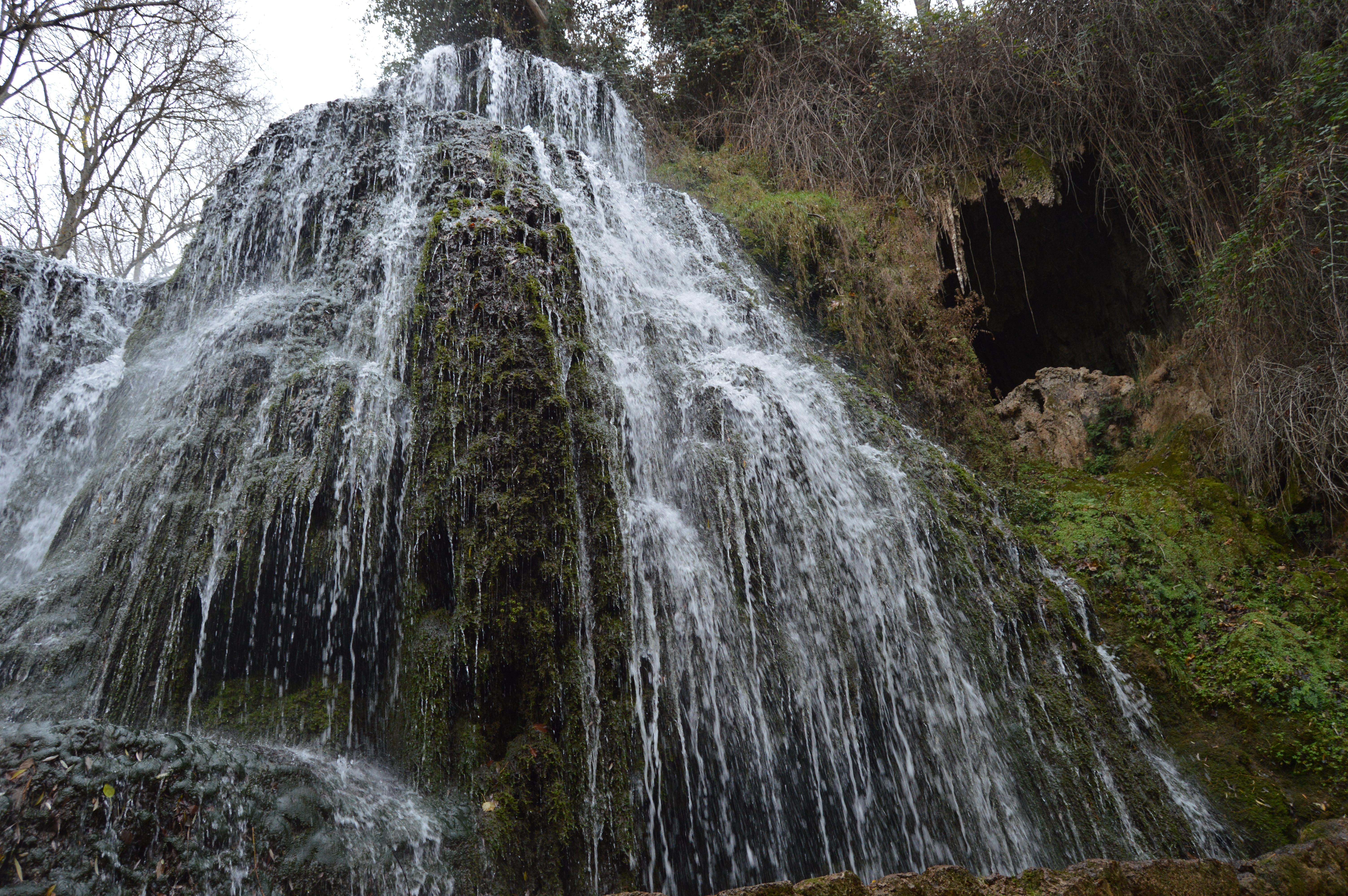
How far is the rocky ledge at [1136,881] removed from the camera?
2053mm

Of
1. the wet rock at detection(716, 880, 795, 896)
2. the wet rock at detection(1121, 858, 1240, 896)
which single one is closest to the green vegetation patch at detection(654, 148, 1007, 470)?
the wet rock at detection(1121, 858, 1240, 896)

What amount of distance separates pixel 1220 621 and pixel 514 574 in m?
5.02

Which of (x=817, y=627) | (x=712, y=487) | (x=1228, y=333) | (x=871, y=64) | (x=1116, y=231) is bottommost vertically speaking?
(x=817, y=627)

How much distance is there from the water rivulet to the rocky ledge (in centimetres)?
109

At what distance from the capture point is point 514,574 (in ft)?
11.4

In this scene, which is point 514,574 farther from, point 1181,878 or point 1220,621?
point 1220,621

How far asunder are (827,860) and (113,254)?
1848 cm

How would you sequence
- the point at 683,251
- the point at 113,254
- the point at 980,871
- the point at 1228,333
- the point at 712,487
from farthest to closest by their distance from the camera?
the point at 113,254
the point at 683,251
the point at 1228,333
the point at 712,487
the point at 980,871

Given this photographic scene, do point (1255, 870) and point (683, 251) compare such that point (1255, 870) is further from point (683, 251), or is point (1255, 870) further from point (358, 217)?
point (358, 217)

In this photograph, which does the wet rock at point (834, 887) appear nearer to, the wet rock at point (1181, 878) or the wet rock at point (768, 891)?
the wet rock at point (768, 891)

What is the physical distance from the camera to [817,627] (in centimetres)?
423

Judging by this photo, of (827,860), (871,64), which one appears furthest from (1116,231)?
(827,860)

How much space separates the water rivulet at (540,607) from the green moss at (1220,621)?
309mm

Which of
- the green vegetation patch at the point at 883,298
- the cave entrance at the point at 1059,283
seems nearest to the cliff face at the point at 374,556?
the green vegetation patch at the point at 883,298
